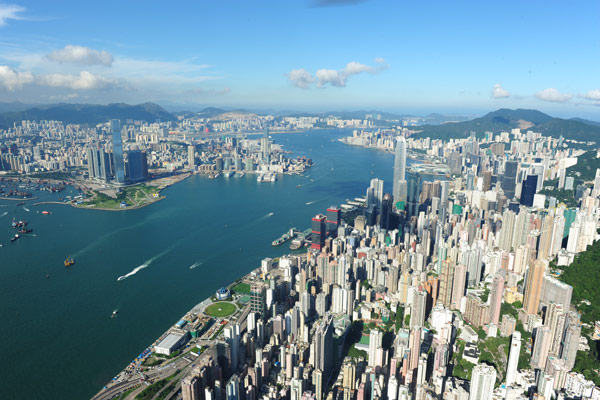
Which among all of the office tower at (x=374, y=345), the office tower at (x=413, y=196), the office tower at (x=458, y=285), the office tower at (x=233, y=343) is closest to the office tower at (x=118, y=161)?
the office tower at (x=413, y=196)

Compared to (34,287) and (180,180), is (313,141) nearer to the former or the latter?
(180,180)

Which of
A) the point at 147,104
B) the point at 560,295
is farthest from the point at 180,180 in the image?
the point at 147,104

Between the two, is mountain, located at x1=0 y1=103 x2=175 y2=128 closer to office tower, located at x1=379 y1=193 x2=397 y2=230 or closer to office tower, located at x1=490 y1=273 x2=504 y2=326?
office tower, located at x1=379 y1=193 x2=397 y2=230

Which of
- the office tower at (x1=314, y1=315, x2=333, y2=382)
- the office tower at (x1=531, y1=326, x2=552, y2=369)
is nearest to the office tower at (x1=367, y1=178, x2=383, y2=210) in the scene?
the office tower at (x1=531, y1=326, x2=552, y2=369)

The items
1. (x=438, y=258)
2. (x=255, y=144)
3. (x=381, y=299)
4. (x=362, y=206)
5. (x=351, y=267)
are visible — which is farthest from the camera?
(x=255, y=144)

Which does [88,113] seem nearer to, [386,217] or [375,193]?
[375,193]

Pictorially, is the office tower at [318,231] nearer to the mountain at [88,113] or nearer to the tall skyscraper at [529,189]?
the tall skyscraper at [529,189]

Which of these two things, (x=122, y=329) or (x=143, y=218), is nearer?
(x=122, y=329)
